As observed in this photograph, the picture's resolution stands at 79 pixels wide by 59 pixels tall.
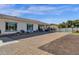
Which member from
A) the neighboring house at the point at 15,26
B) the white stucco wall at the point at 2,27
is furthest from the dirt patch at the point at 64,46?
the white stucco wall at the point at 2,27

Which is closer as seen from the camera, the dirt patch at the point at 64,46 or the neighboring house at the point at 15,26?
the dirt patch at the point at 64,46

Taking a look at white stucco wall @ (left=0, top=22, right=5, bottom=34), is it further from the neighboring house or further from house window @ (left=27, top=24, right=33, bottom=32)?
house window @ (left=27, top=24, right=33, bottom=32)

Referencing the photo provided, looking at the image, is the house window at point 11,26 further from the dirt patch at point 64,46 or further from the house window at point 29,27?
the dirt patch at point 64,46

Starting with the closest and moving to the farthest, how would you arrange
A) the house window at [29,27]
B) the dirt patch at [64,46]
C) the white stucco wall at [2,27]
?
the dirt patch at [64,46], the white stucco wall at [2,27], the house window at [29,27]

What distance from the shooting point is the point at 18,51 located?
10.1 meters

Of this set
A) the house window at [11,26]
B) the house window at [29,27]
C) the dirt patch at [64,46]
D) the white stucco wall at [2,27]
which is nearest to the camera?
the dirt patch at [64,46]

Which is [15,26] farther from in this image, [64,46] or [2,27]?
[64,46]

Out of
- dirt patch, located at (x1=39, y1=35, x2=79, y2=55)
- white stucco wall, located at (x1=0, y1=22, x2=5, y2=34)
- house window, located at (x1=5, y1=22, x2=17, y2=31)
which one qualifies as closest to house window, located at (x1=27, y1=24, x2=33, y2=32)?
house window, located at (x1=5, y1=22, x2=17, y2=31)

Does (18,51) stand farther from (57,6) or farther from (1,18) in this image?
(1,18)

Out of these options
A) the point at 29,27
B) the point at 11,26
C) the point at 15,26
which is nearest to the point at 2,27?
the point at 11,26

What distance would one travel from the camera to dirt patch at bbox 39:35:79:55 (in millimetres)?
10219

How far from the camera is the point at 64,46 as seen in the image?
11258mm

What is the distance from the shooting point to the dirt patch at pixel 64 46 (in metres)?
10.2
